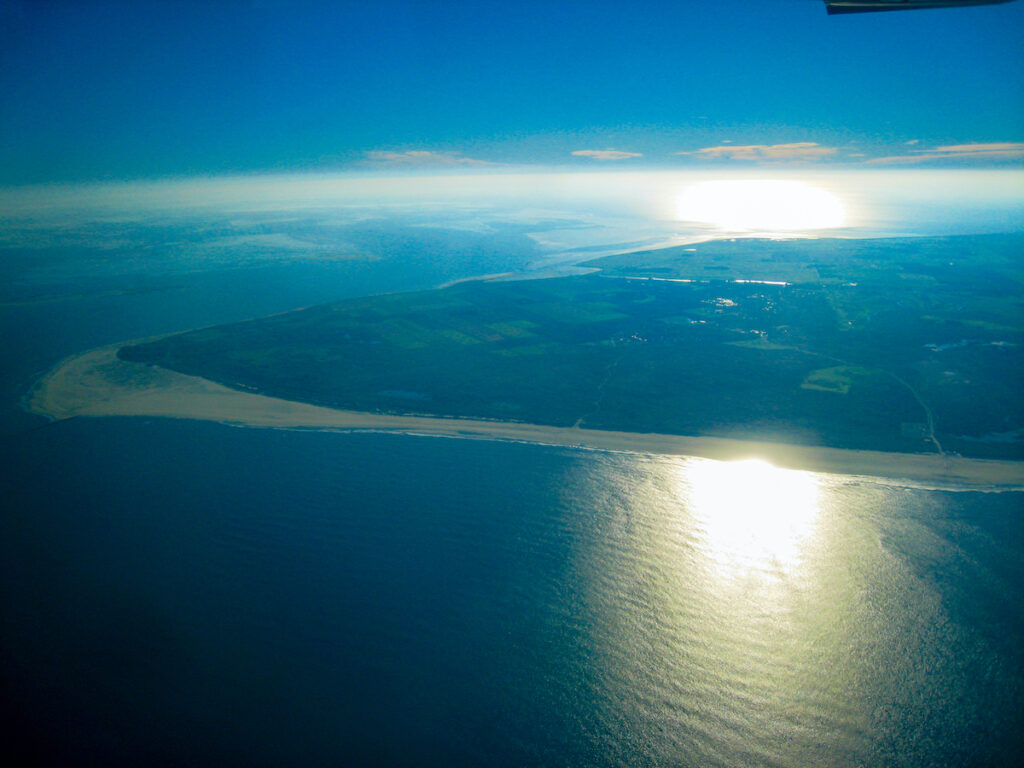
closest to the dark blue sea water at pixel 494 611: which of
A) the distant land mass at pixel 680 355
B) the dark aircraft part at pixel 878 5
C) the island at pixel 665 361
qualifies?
the island at pixel 665 361

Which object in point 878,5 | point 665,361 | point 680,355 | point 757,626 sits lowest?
point 757,626

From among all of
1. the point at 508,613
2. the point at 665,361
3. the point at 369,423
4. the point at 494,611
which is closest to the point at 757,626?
the point at 508,613

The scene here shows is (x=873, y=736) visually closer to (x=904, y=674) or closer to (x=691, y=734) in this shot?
(x=904, y=674)

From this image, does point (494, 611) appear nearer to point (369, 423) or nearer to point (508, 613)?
point (508, 613)

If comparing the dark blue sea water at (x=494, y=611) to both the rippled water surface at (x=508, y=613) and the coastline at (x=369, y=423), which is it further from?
the coastline at (x=369, y=423)

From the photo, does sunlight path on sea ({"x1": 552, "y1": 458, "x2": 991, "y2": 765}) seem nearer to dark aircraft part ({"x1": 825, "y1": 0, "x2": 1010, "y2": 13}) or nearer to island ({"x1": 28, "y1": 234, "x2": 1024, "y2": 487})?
island ({"x1": 28, "y1": 234, "x2": 1024, "y2": 487})

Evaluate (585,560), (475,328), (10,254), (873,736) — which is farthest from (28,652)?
(10,254)
